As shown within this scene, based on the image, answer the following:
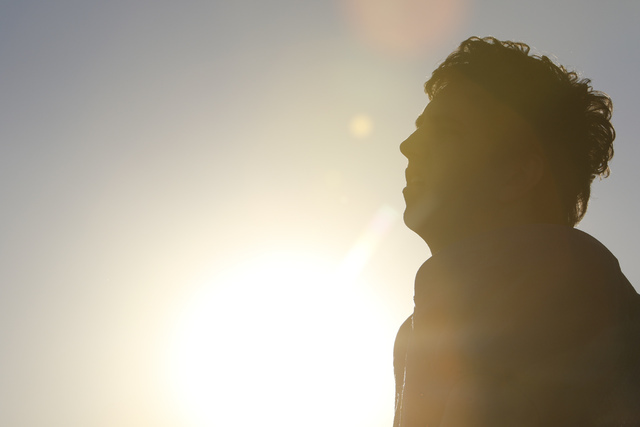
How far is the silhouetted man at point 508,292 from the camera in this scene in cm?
185

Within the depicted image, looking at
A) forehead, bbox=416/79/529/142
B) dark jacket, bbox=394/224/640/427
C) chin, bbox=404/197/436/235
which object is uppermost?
forehead, bbox=416/79/529/142

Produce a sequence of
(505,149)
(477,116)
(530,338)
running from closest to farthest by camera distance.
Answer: (530,338) → (505,149) → (477,116)

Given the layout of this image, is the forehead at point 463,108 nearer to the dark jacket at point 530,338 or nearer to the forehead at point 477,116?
the forehead at point 477,116

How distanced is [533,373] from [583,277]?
0.43 meters

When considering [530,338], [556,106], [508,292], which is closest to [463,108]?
[556,106]

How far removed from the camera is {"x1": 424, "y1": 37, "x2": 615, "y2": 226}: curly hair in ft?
10.7

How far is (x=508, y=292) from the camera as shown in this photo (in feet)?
6.46

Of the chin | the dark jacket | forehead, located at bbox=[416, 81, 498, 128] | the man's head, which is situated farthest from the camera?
forehead, located at bbox=[416, 81, 498, 128]

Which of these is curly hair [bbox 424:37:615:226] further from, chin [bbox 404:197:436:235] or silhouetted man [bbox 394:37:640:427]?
chin [bbox 404:197:436:235]

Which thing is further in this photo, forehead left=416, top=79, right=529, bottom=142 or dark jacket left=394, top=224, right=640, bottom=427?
forehead left=416, top=79, right=529, bottom=142

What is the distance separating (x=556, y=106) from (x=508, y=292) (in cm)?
Answer: 195

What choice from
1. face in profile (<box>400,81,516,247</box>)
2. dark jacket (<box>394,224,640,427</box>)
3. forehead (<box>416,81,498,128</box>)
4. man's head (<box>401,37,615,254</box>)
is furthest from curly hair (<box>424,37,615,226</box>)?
dark jacket (<box>394,224,640,427</box>)

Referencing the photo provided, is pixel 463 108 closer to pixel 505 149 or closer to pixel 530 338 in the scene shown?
pixel 505 149

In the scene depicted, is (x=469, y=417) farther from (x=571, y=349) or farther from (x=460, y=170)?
(x=460, y=170)
